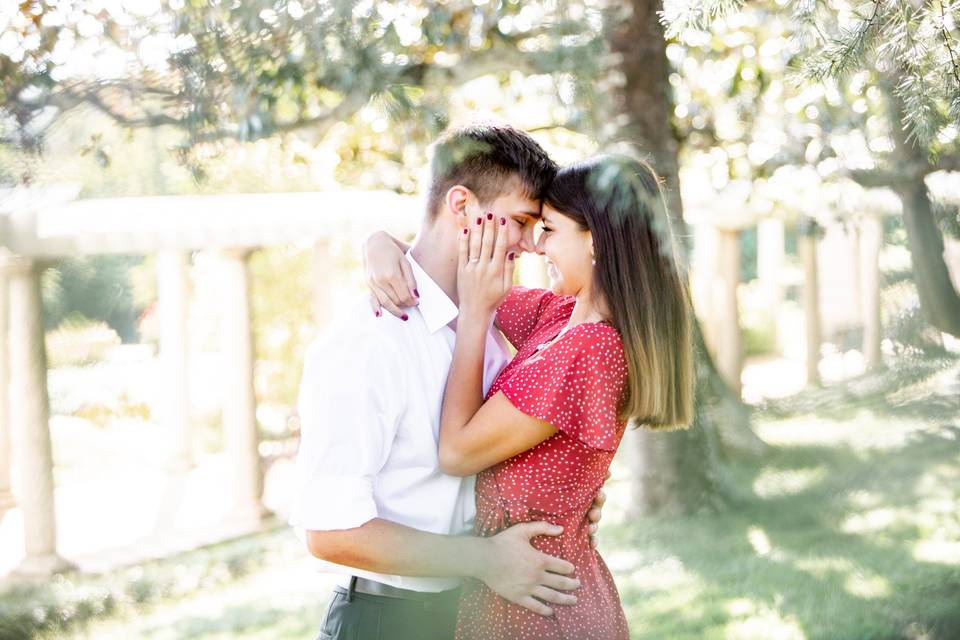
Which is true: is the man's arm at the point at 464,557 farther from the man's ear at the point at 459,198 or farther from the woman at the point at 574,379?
the man's ear at the point at 459,198

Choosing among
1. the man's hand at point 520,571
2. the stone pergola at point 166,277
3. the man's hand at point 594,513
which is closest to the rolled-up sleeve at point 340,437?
the man's hand at point 520,571

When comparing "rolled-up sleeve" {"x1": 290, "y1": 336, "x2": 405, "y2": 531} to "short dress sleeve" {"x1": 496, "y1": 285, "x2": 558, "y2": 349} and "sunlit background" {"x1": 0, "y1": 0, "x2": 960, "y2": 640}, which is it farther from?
"sunlit background" {"x1": 0, "y1": 0, "x2": 960, "y2": 640}

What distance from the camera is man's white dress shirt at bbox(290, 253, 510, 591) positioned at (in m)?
1.68

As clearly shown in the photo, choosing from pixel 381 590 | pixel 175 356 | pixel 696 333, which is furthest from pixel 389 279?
pixel 175 356

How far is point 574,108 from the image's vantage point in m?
3.04

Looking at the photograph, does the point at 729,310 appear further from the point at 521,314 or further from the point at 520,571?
the point at 520,571

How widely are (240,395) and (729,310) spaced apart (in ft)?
10.1

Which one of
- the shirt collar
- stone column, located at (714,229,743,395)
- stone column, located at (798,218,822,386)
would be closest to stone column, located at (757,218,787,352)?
stone column, located at (798,218,822,386)

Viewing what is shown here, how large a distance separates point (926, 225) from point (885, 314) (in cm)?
99

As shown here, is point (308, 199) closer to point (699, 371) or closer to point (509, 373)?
point (699, 371)

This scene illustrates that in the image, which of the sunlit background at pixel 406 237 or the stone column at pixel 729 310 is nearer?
the sunlit background at pixel 406 237

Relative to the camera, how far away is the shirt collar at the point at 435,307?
186 cm

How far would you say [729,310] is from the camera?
6266 mm

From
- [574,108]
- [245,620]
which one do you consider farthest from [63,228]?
[574,108]
